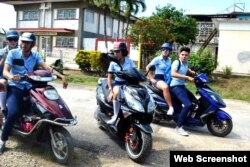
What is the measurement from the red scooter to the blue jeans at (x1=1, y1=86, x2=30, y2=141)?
59mm

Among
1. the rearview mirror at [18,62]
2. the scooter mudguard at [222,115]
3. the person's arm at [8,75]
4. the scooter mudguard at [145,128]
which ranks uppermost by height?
the rearview mirror at [18,62]

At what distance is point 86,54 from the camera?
20.5 metres

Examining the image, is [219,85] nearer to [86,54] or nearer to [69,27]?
[86,54]

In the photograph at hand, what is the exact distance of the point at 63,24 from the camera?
113 ft

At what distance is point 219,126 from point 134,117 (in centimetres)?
227

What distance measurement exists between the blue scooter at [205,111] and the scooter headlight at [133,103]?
1.97 m

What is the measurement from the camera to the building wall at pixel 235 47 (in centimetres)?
1819

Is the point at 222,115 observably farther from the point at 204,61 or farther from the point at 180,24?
the point at 180,24

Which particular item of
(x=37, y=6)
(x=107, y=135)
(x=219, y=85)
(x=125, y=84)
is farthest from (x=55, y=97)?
(x=37, y=6)

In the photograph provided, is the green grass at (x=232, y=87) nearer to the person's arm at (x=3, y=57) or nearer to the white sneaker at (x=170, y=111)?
the white sneaker at (x=170, y=111)

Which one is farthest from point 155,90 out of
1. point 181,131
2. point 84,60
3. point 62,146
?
point 84,60

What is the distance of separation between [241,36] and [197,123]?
12.6 metres

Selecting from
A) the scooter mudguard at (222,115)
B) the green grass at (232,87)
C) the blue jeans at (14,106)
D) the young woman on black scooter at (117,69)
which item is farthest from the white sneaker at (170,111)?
the green grass at (232,87)

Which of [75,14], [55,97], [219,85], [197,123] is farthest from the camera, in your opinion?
[75,14]
